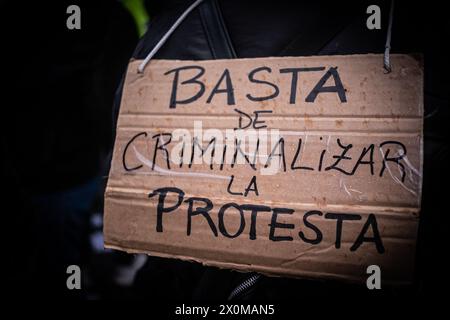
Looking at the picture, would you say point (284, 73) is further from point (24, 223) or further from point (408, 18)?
point (24, 223)

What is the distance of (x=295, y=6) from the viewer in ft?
2.53

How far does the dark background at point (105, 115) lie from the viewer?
26.2 inches

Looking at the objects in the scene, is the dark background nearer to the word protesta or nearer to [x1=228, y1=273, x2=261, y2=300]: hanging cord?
[x1=228, y1=273, x2=261, y2=300]: hanging cord

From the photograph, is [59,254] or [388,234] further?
[59,254]

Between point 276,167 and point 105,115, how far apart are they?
4.23ft

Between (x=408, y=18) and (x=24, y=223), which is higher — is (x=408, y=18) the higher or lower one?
the higher one

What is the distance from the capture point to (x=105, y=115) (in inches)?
64.6

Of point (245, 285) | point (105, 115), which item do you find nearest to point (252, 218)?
point (245, 285)

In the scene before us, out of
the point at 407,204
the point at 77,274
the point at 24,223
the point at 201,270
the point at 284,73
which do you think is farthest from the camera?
the point at 24,223

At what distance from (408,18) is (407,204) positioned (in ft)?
1.43

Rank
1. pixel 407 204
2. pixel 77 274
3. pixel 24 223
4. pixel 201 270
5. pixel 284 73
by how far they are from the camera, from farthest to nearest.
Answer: pixel 24 223 → pixel 77 274 → pixel 201 270 → pixel 284 73 → pixel 407 204

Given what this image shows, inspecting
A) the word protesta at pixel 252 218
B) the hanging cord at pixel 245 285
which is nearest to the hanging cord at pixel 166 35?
the word protesta at pixel 252 218

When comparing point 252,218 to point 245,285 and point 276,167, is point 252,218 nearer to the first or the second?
point 276,167
